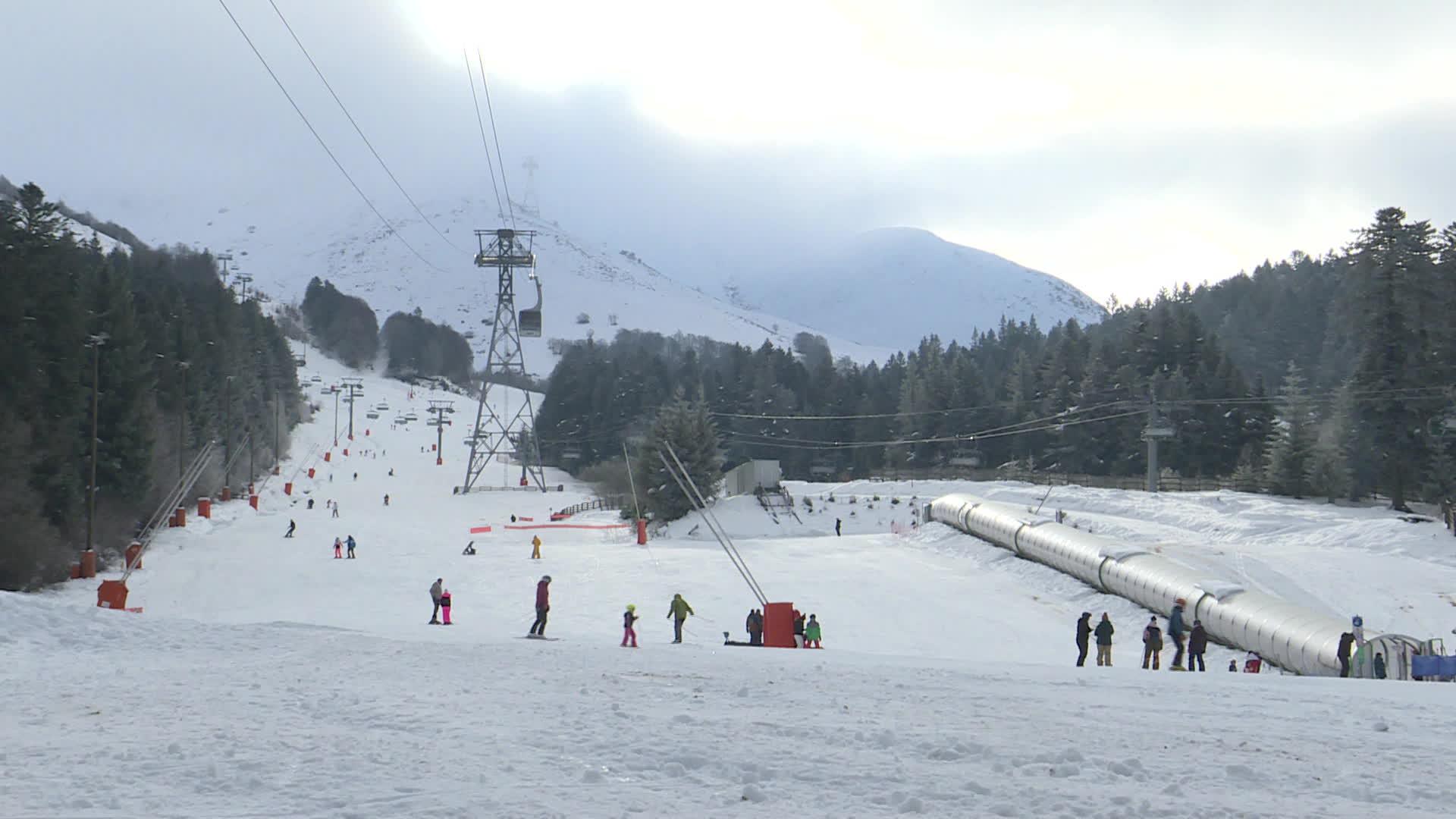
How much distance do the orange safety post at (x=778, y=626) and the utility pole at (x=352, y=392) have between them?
110 metres

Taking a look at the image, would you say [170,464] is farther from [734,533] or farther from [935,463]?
[935,463]

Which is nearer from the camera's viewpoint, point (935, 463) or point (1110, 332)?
point (935, 463)

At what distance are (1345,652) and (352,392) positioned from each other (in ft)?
415

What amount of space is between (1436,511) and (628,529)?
45.6m

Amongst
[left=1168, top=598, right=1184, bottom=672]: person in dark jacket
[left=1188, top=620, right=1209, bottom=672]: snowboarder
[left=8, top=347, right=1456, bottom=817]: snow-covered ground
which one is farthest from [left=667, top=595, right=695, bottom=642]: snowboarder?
[left=1188, top=620, right=1209, bottom=672]: snowboarder

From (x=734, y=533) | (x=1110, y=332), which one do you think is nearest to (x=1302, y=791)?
(x=734, y=533)

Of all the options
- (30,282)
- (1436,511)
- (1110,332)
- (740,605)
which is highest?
(1110,332)

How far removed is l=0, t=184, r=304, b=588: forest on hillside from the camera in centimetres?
3544

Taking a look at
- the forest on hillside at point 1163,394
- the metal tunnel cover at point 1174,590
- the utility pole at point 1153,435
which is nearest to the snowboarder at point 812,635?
the metal tunnel cover at point 1174,590

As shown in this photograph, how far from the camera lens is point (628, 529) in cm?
6612

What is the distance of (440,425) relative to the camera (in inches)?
4446

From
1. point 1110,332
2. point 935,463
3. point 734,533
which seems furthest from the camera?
point 1110,332

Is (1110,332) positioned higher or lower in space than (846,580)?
higher

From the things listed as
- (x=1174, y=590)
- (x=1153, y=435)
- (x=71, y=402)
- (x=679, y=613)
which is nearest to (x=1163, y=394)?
(x=1153, y=435)
